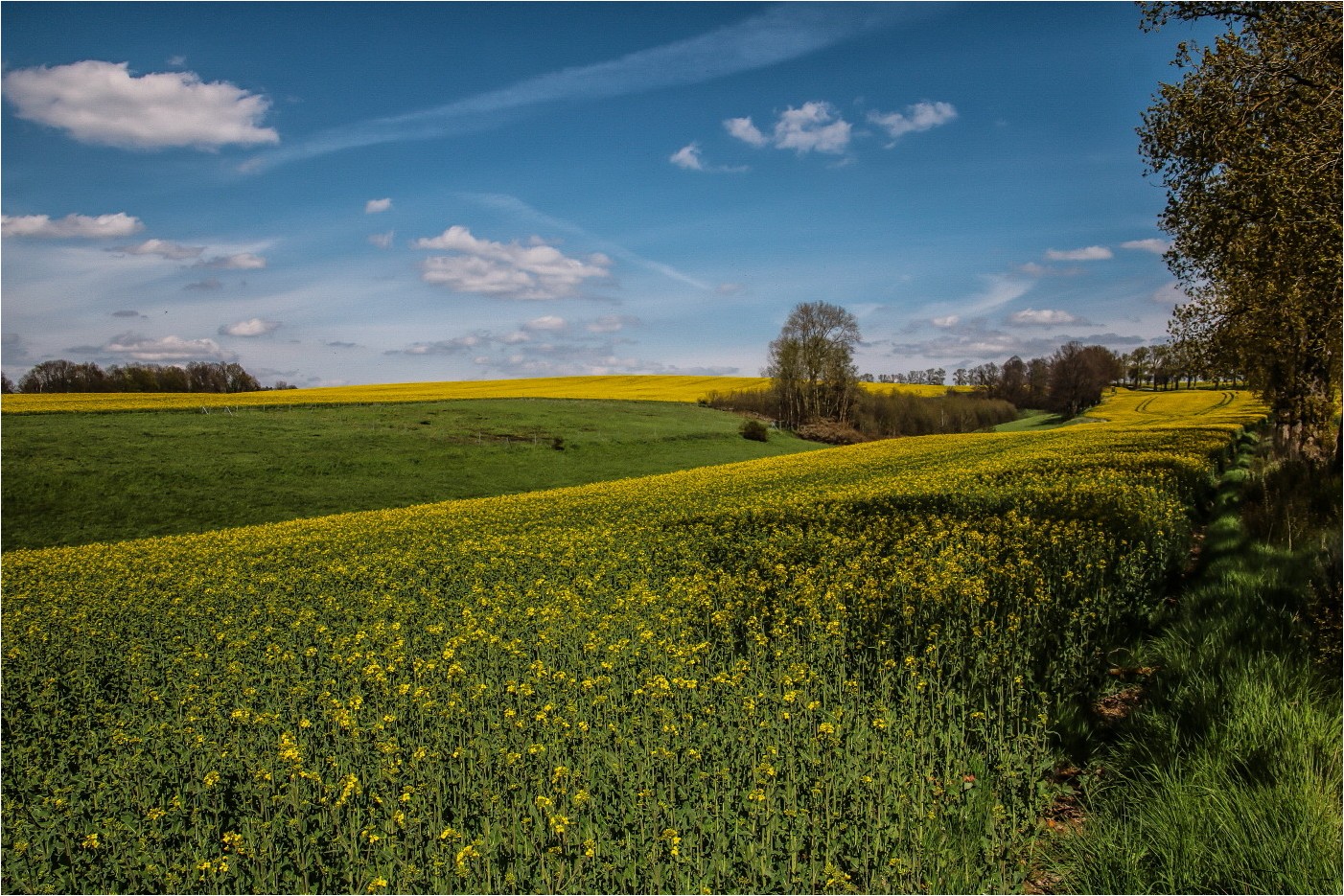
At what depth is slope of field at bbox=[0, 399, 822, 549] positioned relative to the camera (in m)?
29.8

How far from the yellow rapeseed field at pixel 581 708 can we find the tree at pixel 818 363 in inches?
2503

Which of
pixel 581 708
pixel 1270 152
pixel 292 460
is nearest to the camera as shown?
pixel 581 708

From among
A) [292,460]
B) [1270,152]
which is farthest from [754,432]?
[1270,152]

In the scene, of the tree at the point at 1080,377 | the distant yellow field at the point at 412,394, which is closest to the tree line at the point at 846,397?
the tree at the point at 1080,377

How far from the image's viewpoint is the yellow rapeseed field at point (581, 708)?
4.36 meters

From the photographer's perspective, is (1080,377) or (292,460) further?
(1080,377)

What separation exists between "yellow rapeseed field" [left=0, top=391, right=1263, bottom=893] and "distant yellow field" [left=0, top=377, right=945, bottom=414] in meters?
51.9

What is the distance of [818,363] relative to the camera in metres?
76.8

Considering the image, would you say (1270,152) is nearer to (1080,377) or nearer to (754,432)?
(754,432)

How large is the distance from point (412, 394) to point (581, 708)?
302 feet

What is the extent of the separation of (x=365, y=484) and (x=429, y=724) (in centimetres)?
3307

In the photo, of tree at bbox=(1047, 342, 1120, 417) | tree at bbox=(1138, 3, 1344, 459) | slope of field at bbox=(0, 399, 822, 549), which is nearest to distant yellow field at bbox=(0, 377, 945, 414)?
slope of field at bbox=(0, 399, 822, 549)

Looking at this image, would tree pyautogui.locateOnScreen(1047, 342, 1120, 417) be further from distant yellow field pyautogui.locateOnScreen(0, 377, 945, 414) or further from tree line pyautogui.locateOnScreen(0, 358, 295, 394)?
tree line pyautogui.locateOnScreen(0, 358, 295, 394)

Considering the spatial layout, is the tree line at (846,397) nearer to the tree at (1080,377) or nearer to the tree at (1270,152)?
the tree at (1080,377)
